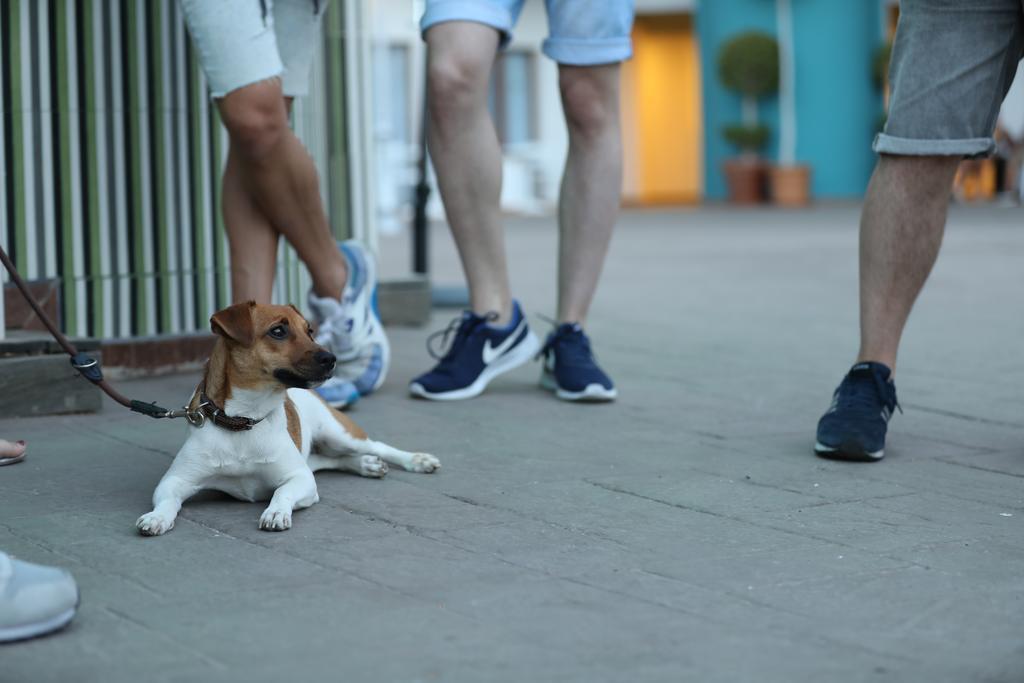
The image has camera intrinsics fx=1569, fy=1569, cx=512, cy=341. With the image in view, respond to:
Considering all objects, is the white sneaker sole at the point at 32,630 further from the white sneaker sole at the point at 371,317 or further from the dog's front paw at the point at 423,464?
the white sneaker sole at the point at 371,317

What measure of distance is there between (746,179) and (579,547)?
17.6m

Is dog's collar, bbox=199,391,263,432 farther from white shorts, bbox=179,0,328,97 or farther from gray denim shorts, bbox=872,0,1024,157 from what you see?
gray denim shorts, bbox=872,0,1024,157

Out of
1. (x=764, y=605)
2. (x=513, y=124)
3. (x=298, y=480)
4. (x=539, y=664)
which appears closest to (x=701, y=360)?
(x=298, y=480)

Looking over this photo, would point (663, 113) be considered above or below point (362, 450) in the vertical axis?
above

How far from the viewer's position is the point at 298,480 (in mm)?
2781

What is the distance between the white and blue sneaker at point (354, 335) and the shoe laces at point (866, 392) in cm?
124

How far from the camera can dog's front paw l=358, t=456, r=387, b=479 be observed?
3.11 metres

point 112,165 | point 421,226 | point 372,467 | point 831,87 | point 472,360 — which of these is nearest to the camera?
point 372,467

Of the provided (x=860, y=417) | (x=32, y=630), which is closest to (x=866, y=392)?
(x=860, y=417)

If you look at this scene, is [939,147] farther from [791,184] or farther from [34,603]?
[791,184]

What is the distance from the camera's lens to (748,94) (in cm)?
1981

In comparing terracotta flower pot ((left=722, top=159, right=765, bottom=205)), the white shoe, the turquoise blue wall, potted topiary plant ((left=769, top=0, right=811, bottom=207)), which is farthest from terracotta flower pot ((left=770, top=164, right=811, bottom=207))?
the white shoe

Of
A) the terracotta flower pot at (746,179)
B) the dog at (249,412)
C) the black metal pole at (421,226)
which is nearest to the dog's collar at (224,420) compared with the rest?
the dog at (249,412)

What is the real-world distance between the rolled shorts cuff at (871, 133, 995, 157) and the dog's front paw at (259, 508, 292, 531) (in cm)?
156
